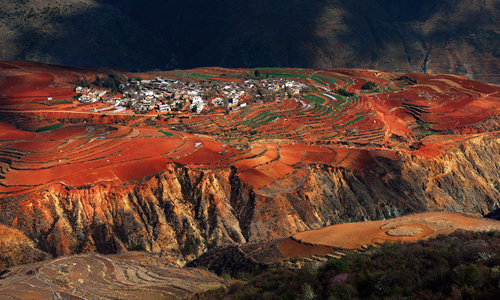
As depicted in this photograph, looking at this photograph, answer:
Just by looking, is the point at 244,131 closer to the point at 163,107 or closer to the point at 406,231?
the point at 163,107

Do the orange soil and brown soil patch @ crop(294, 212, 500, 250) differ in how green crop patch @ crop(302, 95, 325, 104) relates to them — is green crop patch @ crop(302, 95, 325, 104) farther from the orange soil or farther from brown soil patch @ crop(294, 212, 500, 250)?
brown soil patch @ crop(294, 212, 500, 250)

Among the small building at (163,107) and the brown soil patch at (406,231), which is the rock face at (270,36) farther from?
the brown soil patch at (406,231)

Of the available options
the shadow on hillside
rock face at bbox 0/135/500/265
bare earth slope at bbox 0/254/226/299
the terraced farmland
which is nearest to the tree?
the terraced farmland

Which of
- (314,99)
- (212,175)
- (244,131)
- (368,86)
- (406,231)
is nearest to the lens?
(406,231)

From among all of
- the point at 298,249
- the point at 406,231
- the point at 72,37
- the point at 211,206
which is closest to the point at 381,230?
the point at 406,231

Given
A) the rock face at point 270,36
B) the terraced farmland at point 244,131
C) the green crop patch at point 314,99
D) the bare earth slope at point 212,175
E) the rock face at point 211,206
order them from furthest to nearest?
the rock face at point 270,36 → the green crop patch at point 314,99 → the terraced farmland at point 244,131 → the bare earth slope at point 212,175 → the rock face at point 211,206

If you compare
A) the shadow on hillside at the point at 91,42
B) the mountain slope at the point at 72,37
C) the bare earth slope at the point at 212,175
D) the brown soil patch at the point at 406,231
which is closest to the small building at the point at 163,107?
the bare earth slope at the point at 212,175
